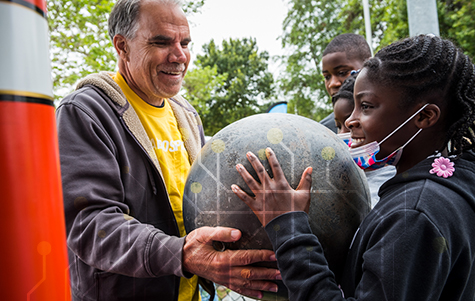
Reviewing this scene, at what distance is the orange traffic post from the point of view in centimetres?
69

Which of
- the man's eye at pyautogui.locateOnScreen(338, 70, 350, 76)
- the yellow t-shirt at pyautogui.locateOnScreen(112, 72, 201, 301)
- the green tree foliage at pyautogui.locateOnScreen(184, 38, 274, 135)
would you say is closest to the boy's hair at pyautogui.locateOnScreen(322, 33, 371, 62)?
the man's eye at pyautogui.locateOnScreen(338, 70, 350, 76)

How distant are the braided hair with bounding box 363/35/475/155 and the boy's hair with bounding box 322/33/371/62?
2.83m

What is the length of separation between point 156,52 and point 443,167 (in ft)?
6.71

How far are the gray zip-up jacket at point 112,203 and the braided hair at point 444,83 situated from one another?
4.72 feet

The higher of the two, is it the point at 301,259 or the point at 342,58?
the point at 342,58

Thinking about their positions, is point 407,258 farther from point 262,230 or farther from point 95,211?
point 95,211

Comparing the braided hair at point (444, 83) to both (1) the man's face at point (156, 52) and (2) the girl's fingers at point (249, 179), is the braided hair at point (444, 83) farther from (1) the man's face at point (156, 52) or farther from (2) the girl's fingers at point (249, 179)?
(1) the man's face at point (156, 52)

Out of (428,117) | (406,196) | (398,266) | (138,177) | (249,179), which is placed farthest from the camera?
(138,177)

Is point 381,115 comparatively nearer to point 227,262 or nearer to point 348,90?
point 227,262

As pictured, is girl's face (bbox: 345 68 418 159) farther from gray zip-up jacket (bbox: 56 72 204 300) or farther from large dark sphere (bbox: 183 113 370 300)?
gray zip-up jacket (bbox: 56 72 204 300)

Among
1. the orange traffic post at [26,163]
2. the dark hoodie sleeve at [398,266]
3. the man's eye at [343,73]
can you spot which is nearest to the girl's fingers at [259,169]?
the dark hoodie sleeve at [398,266]

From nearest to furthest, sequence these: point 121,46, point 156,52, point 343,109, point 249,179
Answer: point 249,179 → point 156,52 → point 121,46 → point 343,109

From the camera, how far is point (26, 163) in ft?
2.32

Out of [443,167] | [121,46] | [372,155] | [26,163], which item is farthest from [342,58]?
[26,163]
